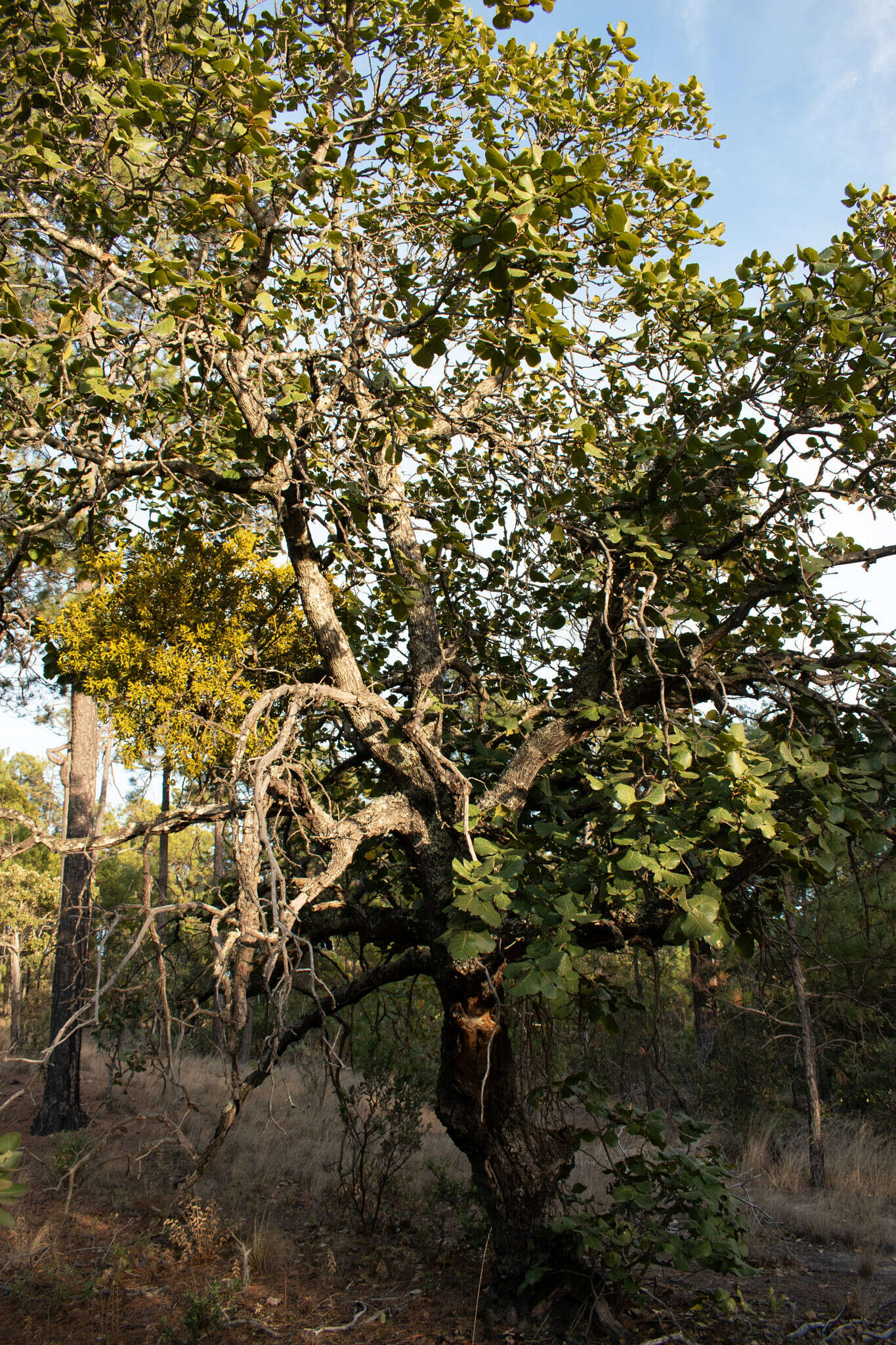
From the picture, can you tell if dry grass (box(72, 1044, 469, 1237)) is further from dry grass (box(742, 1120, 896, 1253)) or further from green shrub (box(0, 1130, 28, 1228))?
green shrub (box(0, 1130, 28, 1228))

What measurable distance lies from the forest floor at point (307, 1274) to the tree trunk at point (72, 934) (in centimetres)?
107

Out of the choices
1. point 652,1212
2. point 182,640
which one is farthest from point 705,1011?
point 182,640

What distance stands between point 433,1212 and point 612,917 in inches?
174

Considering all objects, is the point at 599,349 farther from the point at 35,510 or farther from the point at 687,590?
the point at 35,510

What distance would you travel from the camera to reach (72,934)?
9094mm

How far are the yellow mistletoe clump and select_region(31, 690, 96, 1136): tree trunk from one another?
11.6ft

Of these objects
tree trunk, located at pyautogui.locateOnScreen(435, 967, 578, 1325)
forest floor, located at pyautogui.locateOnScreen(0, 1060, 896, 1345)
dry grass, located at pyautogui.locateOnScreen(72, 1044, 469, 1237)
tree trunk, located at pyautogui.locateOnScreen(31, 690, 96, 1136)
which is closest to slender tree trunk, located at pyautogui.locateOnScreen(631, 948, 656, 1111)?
tree trunk, located at pyautogui.locateOnScreen(435, 967, 578, 1325)

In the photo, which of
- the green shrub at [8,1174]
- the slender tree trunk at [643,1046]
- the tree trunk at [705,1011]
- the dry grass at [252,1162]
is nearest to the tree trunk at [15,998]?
the green shrub at [8,1174]

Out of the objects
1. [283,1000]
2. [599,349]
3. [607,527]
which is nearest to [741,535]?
[607,527]

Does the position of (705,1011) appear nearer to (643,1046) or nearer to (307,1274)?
(643,1046)

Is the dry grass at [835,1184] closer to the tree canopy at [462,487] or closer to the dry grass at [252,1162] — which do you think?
the dry grass at [252,1162]

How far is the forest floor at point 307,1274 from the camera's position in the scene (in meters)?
4.05

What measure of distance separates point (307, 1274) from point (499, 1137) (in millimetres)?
2369

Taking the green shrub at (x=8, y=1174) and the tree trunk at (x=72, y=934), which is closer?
the green shrub at (x=8, y=1174)
